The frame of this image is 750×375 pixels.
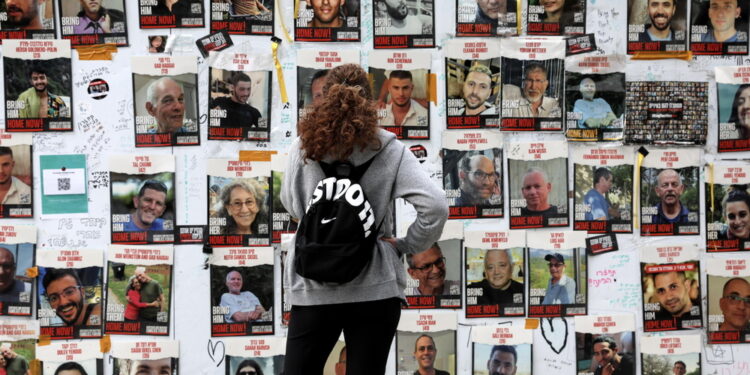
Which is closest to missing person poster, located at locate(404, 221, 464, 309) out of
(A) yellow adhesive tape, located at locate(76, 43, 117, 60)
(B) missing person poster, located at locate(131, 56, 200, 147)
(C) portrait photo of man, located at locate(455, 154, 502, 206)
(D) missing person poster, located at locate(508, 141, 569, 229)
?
(C) portrait photo of man, located at locate(455, 154, 502, 206)

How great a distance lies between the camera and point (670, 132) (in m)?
4.30

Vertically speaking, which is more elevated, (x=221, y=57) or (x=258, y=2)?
(x=258, y=2)

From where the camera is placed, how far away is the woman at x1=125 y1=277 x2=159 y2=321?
4.21 metres

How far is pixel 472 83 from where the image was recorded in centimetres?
423

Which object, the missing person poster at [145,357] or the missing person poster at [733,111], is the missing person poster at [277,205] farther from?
the missing person poster at [733,111]

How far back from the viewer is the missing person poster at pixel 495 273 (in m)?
4.27

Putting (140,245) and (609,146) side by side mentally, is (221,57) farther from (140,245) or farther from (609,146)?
(609,146)

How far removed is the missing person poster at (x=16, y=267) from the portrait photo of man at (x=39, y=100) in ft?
1.90

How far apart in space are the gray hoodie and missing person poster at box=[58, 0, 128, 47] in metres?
1.56

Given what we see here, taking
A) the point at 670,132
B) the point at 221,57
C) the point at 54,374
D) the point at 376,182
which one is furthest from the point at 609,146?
the point at 54,374

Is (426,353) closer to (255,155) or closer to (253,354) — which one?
(253,354)

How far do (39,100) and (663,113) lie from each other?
3212 millimetres

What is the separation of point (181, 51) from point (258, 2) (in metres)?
0.46

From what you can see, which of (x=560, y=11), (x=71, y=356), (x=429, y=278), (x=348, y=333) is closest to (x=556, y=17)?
(x=560, y=11)
